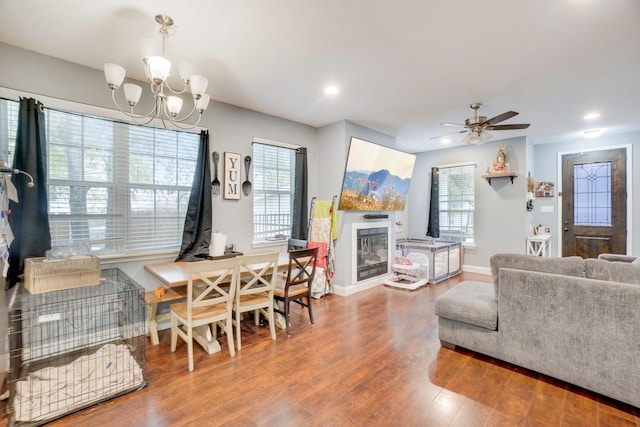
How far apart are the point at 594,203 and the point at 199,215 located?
6853mm

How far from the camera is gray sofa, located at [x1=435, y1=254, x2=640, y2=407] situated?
1.89 m

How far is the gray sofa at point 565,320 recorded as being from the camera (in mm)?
1890

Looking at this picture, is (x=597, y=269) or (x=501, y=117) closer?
(x=597, y=269)

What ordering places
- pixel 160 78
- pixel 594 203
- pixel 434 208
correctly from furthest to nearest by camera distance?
pixel 434 208 < pixel 594 203 < pixel 160 78

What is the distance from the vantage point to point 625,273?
2.01 m

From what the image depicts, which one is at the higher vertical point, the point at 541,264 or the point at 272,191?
the point at 272,191

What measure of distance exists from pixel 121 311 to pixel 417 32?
3.53 metres

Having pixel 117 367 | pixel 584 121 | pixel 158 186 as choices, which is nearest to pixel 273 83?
pixel 158 186

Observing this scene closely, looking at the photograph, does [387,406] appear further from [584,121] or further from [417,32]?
[584,121]

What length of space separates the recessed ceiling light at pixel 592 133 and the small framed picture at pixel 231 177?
585 cm

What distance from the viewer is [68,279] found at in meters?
2.29

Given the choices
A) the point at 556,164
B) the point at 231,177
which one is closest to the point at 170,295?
the point at 231,177

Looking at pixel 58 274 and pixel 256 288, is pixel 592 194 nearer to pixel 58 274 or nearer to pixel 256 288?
pixel 256 288

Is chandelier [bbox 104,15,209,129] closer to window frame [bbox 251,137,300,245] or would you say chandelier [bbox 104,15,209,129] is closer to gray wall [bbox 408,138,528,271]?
window frame [bbox 251,137,300,245]
